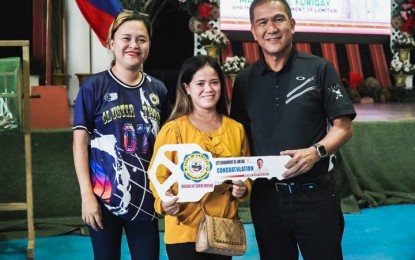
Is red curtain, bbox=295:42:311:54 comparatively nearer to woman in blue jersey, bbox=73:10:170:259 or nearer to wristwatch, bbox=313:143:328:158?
woman in blue jersey, bbox=73:10:170:259

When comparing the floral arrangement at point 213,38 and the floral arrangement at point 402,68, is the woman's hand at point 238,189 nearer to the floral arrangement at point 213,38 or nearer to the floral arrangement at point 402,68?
the floral arrangement at point 213,38

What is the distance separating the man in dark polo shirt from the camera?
6.13 ft

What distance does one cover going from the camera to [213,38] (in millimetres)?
7988

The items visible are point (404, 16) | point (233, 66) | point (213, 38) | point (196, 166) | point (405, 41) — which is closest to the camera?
point (196, 166)

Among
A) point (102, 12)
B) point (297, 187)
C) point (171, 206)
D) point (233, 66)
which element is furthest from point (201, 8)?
point (171, 206)

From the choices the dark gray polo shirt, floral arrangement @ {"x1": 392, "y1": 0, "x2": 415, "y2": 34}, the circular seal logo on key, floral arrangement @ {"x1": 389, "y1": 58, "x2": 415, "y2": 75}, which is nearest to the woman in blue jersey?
the circular seal logo on key

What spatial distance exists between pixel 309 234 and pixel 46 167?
2.38m

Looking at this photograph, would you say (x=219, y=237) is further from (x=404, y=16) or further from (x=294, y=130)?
(x=404, y=16)

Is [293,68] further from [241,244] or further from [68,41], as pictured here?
[68,41]

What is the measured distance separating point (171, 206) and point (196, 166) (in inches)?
5.5

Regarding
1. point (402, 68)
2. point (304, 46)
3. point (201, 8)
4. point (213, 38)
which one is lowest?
point (402, 68)

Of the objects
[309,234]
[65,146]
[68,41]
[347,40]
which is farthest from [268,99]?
[347,40]

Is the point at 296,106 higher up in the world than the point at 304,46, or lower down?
lower down

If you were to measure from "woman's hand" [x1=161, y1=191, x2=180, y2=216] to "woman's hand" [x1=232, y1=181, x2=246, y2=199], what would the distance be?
0.18m
